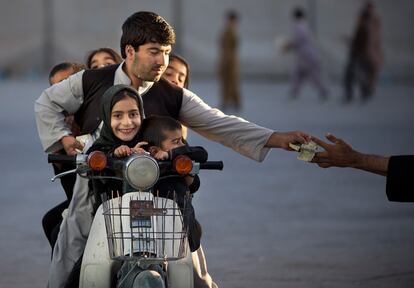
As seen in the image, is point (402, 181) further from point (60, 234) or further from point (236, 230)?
point (236, 230)

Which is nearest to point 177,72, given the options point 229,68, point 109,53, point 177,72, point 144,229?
point 177,72

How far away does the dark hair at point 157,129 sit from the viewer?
627 cm

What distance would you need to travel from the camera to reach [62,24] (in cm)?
3803

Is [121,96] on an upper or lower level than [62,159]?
upper

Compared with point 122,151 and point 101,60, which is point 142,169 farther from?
point 101,60

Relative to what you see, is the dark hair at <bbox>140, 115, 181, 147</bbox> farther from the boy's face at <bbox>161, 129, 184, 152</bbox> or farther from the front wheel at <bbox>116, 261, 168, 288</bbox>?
the front wheel at <bbox>116, 261, 168, 288</bbox>

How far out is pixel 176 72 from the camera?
7934 millimetres

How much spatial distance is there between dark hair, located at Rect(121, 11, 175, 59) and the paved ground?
2.23m

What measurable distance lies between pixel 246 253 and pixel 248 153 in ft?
9.24

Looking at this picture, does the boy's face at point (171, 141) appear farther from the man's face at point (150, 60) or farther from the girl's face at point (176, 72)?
the girl's face at point (176, 72)

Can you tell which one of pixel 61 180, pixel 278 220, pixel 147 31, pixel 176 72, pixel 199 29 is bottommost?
pixel 199 29

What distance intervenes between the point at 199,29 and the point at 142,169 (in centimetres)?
3237

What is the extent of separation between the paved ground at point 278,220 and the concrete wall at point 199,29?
16.7 metres

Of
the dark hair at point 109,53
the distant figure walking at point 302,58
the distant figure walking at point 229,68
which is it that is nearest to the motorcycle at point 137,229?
the dark hair at point 109,53
